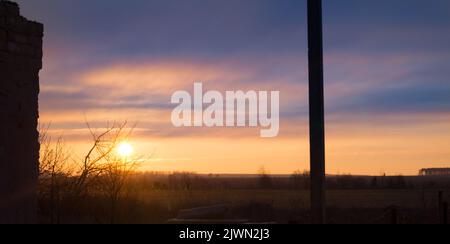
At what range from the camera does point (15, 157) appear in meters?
8.38

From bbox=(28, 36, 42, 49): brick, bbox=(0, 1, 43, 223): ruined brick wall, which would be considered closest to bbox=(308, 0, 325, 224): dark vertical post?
bbox=(0, 1, 43, 223): ruined brick wall

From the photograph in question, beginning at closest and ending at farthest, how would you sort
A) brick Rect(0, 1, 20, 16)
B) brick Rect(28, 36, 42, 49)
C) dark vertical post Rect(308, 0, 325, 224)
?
1. dark vertical post Rect(308, 0, 325, 224)
2. brick Rect(0, 1, 20, 16)
3. brick Rect(28, 36, 42, 49)

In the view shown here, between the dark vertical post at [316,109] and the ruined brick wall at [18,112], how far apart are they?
4155 millimetres

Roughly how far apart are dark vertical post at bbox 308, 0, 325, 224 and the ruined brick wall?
4.16 m

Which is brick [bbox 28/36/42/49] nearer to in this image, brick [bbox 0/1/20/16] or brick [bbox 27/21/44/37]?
brick [bbox 27/21/44/37]

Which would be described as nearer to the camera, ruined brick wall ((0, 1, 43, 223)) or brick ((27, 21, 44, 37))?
ruined brick wall ((0, 1, 43, 223))

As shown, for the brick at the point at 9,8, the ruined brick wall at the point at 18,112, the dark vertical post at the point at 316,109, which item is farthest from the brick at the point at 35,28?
the dark vertical post at the point at 316,109

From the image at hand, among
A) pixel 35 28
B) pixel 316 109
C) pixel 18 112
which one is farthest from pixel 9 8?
pixel 316 109

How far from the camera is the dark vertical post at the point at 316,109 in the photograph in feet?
22.2

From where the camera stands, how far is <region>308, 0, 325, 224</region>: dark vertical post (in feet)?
22.2

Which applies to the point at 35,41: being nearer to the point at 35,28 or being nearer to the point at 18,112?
the point at 35,28
